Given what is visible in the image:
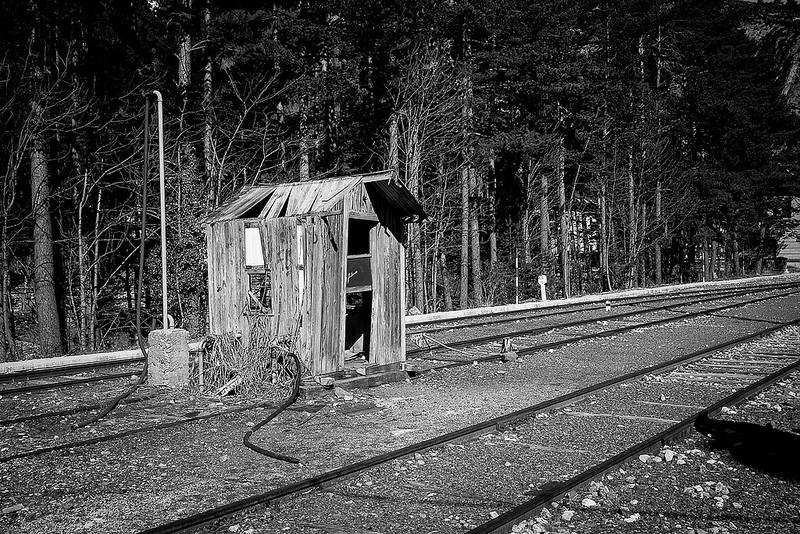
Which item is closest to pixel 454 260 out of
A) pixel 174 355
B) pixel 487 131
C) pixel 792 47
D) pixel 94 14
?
pixel 487 131

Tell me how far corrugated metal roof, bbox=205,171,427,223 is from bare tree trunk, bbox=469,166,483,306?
793 inches

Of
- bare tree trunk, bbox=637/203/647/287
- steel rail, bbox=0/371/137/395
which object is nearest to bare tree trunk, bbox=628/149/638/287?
bare tree trunk, bbox=637/203/647/287

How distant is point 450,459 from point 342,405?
344 cm

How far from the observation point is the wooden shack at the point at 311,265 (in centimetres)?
1206

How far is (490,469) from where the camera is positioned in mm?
7574

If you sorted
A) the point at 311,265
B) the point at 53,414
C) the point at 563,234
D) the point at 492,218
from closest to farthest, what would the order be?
the point at 53,414 < the point at 311,265 < the point at 492,218 < the point at 563,234

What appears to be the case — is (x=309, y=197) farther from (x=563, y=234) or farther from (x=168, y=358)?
(x=563, y=234)

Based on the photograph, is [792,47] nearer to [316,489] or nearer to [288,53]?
[288,53]

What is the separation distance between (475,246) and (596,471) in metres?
28.0

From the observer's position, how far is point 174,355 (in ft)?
40.7

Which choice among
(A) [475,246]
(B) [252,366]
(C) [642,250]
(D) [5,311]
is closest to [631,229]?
(C) [642,250]

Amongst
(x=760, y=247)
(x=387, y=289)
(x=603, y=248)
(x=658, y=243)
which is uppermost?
(x=658, y=243)

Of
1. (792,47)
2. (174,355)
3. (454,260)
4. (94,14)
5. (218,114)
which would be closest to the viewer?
(174,355)

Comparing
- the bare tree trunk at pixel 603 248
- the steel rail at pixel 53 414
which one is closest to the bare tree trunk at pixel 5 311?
the steel rail at pixel 53 414
